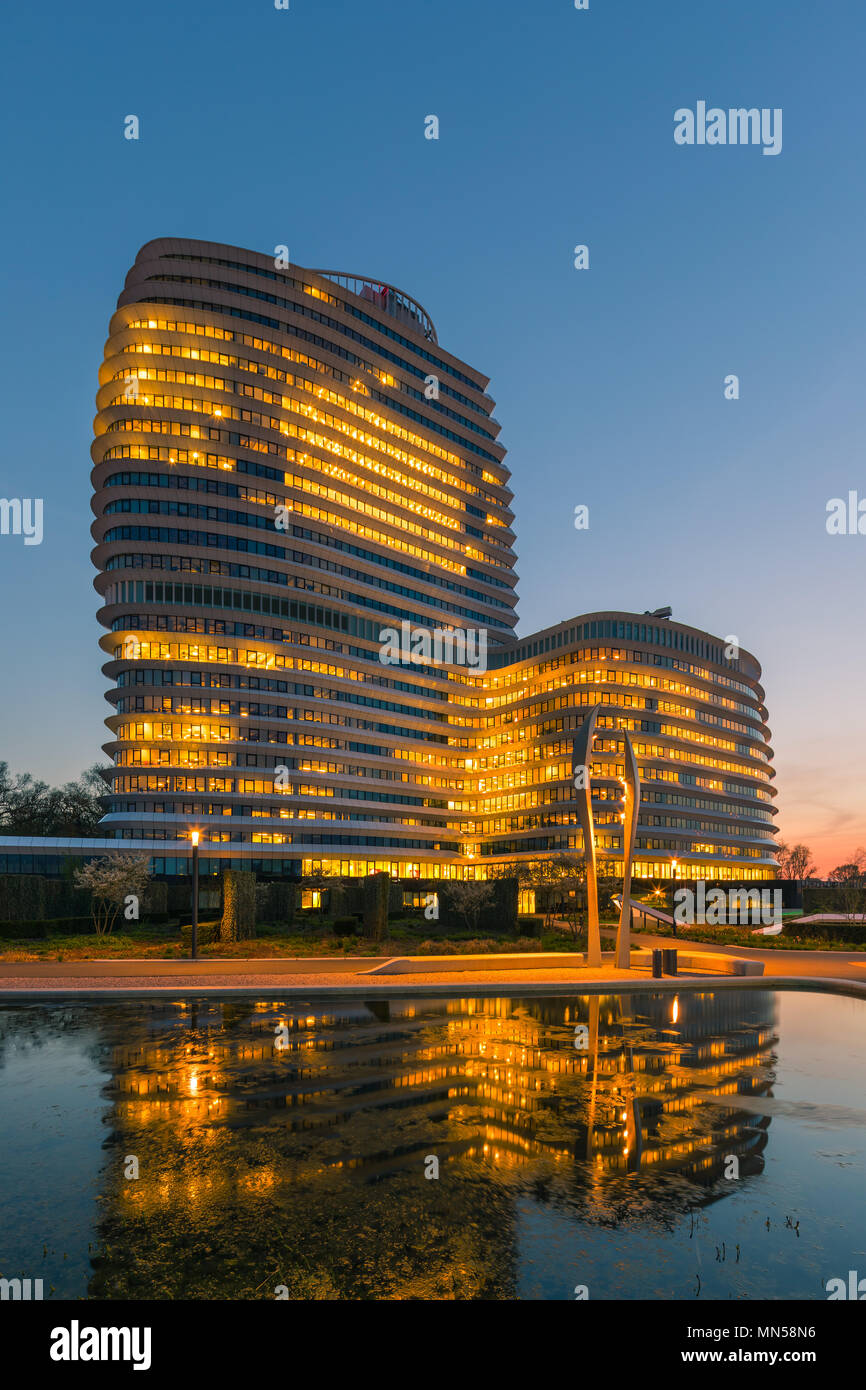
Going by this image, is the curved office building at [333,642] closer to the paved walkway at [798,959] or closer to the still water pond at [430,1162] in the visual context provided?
the paved walkway at [798,959]

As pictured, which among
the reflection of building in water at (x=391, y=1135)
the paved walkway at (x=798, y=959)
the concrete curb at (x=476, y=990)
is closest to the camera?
the reflection of building in water at (x=391, y=1135)

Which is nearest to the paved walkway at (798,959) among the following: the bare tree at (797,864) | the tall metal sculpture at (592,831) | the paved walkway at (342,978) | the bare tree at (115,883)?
the paved walkway at (342,978)

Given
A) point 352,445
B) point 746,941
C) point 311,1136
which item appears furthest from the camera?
point 352,445

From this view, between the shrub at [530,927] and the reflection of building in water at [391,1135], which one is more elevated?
the reflection of building in water at [391,1135]

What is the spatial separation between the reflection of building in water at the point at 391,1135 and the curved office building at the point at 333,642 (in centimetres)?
6006

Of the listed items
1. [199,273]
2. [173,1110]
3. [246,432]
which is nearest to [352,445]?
[246,432]

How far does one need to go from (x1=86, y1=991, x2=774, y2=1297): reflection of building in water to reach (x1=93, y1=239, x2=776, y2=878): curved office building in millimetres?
60057

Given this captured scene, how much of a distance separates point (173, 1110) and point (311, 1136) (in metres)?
2.65

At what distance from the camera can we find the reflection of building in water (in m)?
7.22

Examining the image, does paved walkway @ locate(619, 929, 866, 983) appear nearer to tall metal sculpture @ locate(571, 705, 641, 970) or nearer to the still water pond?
tall metal sculpture @ locate(571, 705, 641, 970)

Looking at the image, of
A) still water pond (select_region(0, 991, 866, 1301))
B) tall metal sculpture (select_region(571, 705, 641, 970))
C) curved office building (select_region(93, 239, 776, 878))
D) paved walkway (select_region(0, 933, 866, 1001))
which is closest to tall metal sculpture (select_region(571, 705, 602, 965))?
tall metal sculpture (select_region(571, 705, 641, 970))

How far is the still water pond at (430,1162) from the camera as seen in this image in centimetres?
698

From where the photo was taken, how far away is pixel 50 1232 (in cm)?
779

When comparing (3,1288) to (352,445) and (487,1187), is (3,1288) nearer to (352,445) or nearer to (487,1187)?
(487,1187)
